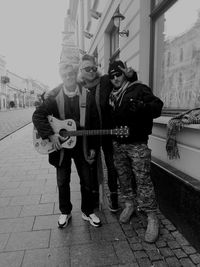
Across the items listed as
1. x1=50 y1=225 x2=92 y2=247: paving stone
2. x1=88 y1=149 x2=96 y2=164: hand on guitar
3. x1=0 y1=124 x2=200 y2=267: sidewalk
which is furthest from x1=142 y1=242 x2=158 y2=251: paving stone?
x1=88 y1=149 x2=96 y2=164: hand on guitar

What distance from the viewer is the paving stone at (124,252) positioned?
2514 millimetres

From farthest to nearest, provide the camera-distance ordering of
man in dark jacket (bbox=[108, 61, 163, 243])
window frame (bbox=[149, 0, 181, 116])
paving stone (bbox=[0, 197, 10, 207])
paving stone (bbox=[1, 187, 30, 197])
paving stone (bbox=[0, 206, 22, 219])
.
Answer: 1. paving stone (bbox=[1, 187, 30, 197])
2. paving stone (bbox=[0, 197, 10, 207])
3. window frame (bbox=[149, 0, 181, 116])
4. paving stone (bbox=[0, 206, 22, 219])
5. man in dark jacket (bbox=[108, 61, 163, 243])

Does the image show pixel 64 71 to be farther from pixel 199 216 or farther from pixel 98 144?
pixel 199 216

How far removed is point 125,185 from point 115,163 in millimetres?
297

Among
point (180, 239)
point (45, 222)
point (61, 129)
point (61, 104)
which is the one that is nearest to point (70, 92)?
point (61, 104)

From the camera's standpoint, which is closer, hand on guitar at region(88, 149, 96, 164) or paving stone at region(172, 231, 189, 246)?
paving stone at region(172, 231, 189, 246)

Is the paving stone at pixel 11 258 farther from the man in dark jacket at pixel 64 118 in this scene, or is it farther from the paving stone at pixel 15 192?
the paving stone at pixel 15 192

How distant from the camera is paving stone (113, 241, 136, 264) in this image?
251 centimetres

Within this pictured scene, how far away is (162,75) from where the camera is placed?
13.5ft

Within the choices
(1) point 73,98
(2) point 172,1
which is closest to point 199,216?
(1) point 73,98

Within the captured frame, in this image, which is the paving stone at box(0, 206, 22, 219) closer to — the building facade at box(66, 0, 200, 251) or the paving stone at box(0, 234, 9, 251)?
the paving stone at box(0, 234, 9, 251)

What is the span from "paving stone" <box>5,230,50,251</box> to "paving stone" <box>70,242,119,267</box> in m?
0.36

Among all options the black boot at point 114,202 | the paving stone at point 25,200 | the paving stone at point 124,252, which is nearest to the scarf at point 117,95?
the black boot at point 114,202

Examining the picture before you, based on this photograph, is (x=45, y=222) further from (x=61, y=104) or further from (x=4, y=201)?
(x=61, y=104)
